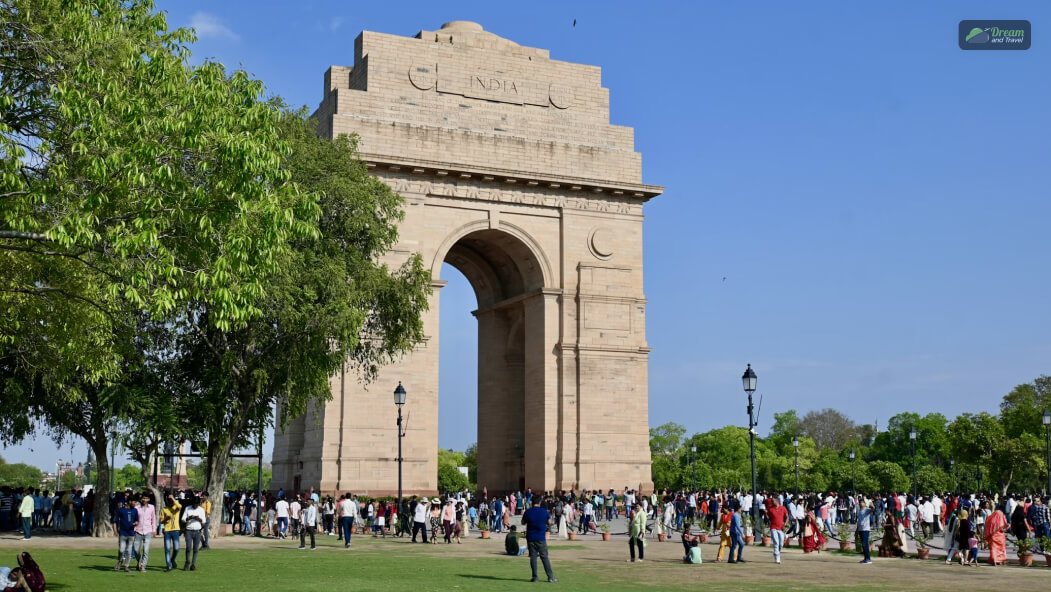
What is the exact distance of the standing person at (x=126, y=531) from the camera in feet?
66.7

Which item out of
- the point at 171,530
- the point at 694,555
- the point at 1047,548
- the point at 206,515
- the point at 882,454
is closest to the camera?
the point at 171,530

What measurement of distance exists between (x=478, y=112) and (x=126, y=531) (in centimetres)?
2805

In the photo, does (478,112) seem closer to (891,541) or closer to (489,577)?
(891,541)

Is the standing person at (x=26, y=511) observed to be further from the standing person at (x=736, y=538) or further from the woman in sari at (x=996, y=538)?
the woman in sari at (x=996, y=538)

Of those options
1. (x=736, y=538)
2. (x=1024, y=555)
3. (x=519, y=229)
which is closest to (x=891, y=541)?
(x=1024, y=555)

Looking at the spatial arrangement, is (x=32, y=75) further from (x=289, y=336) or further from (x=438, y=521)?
(x=438, y=521)

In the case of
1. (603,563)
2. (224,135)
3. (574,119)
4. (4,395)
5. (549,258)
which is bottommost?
(603,563)

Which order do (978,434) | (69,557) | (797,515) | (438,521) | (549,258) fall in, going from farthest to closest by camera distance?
(978,434) < (549,258) < (797,515) < (438,521) < (69,557)

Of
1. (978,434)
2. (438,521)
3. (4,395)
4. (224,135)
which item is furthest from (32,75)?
(978,434)

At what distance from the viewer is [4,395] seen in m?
30.0

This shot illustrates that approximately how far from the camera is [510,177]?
1761 inches

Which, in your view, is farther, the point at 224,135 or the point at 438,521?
the point at 438,521

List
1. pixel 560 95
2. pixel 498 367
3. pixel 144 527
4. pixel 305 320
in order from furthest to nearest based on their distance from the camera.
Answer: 1. pixel 498 367
2. pixel 560 95
3. pixel 305 320
4. pixel 144 527

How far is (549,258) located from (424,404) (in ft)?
25.6
